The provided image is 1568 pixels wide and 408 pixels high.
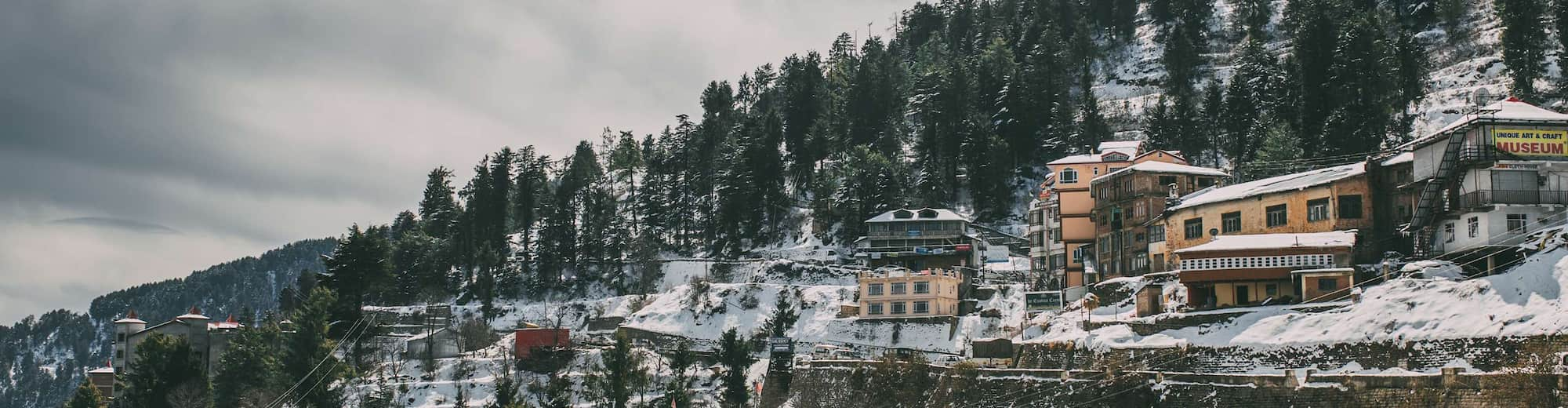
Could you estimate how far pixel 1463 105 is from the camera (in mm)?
93500

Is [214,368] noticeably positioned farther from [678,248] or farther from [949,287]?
[949,287]

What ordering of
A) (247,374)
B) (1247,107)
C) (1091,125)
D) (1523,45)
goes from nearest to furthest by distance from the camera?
(247,374)
(1523,45)
(1247,107)
(1091,125)

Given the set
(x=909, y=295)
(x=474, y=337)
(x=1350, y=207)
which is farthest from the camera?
(x=474, y=337)

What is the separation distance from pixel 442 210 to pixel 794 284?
4181 centimetres

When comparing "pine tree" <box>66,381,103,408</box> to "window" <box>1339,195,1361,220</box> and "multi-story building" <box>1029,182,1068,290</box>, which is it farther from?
"window" <box>1339,195,1361,220</box>

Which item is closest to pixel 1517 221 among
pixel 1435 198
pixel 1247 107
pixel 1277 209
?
pixel 1435 198

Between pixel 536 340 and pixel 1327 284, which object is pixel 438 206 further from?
pixel 1327 284

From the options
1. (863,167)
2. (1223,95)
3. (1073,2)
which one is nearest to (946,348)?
(863,167)

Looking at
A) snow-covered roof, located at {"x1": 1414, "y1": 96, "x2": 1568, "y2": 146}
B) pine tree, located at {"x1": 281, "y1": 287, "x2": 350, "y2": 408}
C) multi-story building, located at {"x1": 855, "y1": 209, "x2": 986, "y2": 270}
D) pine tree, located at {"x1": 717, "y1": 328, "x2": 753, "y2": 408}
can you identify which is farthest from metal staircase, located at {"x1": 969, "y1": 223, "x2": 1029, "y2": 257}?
pine tree, located at {"x1": 281, "y1": 287, "x2": 350, "y2": 408}

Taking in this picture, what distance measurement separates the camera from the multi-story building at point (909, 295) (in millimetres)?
81312

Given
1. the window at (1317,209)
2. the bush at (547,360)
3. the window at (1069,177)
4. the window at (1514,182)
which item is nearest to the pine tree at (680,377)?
the bush at (547,360)

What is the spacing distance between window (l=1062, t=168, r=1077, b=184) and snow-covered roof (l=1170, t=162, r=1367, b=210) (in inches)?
437

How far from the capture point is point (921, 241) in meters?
95.7

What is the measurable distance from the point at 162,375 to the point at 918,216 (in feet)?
156
